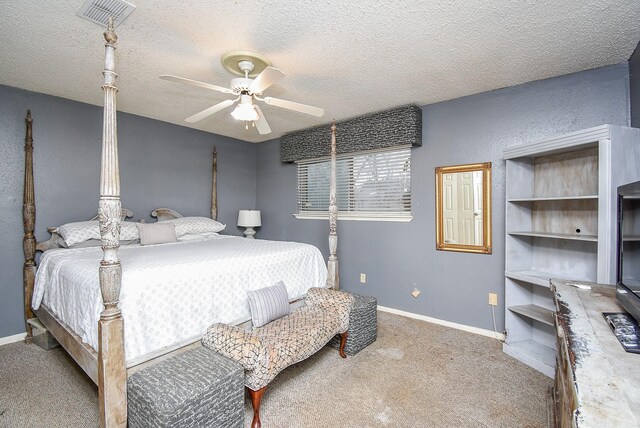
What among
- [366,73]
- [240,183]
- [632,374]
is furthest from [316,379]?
[240,183]

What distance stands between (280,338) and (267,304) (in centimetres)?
35

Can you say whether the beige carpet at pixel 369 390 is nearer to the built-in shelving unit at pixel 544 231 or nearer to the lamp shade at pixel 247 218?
the built-in shelving unit at pixel 544 231

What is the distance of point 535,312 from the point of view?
8.02 feet

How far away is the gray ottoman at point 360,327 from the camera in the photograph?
8.25 ft

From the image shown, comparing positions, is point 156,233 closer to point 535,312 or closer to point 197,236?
point 197,236

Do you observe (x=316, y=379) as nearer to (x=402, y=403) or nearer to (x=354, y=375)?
(x=354, y=375)

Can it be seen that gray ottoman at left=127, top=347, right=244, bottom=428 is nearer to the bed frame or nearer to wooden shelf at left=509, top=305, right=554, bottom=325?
the bed frame

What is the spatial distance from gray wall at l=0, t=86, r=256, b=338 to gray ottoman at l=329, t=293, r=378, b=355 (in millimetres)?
2869

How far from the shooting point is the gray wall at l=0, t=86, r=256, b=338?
2.80m

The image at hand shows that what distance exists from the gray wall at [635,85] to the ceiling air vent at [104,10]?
3394 millimetres

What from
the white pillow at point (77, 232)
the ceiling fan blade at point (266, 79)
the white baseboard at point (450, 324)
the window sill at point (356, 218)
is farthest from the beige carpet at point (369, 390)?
the ceiling fan blade at point (266, 79)

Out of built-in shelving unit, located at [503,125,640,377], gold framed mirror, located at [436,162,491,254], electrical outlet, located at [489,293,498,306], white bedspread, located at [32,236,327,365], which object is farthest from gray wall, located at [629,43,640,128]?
white bedspread, located at [32,236,327,365]

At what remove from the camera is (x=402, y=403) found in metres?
1.92

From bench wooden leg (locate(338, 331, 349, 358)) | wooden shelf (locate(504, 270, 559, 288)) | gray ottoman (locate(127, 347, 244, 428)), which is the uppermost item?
wooden shelf (locate(504, 270, 559, 288))
